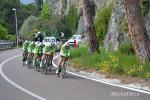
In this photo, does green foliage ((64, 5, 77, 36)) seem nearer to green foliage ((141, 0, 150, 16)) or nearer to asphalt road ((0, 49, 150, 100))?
green foliage ((141, 0, 150, 16))

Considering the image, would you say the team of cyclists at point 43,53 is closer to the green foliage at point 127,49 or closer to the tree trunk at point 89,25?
the tree trunk at point 89,25

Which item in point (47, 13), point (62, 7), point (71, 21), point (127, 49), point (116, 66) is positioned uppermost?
point (62, 7)

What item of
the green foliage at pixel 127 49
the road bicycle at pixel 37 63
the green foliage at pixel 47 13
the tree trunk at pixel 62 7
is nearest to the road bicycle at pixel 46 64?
the road bicycle at pixel 37 63

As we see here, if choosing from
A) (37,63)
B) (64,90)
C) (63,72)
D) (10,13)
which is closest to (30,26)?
(10,13)

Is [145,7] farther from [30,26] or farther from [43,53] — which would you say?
[30,26]

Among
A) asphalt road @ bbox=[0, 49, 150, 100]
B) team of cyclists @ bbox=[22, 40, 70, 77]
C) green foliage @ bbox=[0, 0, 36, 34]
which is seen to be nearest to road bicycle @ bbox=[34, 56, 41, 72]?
team of cyclists @ bbox=[22, 40, 70, 77]

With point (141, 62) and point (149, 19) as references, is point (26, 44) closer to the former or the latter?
point (149, 19)

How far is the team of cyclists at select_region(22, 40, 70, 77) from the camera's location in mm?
19703

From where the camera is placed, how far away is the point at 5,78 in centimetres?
1950

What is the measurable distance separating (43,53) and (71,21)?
186ft

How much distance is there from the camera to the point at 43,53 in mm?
22281

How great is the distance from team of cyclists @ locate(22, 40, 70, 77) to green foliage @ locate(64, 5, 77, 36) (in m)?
49.4

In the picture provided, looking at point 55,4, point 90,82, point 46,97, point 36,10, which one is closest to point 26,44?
point 90,82

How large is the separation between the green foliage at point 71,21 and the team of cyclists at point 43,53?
49.4m
